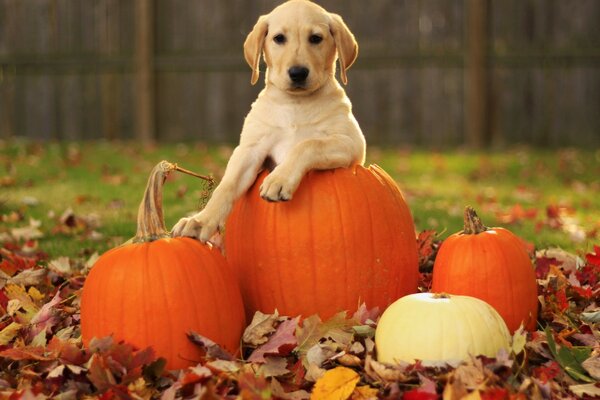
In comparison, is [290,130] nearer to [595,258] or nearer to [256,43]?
[256,43]

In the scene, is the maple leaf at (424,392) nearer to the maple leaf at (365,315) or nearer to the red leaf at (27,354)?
the maple leaf at (365,315)

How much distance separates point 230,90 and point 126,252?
29.9 ft

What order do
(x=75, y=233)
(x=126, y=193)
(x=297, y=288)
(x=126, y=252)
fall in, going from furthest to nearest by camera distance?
(x=126, y=193) → (x=75, y=233) → (x=297, y=288) → (x=126, y=252)

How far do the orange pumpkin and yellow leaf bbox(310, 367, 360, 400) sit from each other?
73cm

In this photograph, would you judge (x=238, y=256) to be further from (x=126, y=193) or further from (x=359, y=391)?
(x=126, y=193)

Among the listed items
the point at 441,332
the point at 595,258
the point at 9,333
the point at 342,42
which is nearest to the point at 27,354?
the point at 9,333

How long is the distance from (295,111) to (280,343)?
989 mm

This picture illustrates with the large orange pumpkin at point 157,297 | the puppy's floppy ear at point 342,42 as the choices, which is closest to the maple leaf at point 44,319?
the large orange pumpkin at point 157,297

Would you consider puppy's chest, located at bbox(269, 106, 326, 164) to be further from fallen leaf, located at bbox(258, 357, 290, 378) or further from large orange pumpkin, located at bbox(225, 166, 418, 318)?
fallen leaf, located at bbox(258, 357, 290, 378)

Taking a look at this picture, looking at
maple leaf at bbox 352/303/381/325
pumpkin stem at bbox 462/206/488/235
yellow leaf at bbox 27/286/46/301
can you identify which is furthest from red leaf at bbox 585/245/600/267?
yellow leaf at bbox 27/286/46/301

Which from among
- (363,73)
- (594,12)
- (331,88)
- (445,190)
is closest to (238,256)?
(331,88)

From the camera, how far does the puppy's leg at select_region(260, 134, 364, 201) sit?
2846 mm

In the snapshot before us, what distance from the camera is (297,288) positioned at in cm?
297

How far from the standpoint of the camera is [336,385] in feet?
8.06
